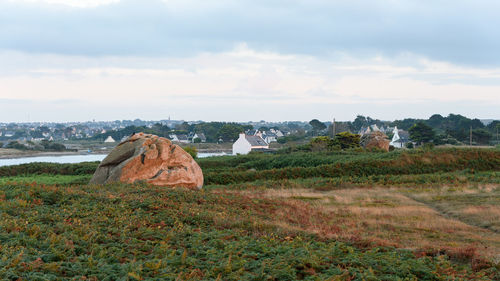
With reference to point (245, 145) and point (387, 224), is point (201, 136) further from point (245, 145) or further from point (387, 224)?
point (387, 224)

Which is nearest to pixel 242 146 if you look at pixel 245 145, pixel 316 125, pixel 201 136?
pixel 245 145

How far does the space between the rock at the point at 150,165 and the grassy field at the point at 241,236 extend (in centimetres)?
386

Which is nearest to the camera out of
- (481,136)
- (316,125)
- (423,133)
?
(423,133)

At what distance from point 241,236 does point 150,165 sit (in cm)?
1252

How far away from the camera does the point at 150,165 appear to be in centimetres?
2200

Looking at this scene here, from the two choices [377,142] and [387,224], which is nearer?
[387,224]

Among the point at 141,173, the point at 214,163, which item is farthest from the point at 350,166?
the point at 141,173

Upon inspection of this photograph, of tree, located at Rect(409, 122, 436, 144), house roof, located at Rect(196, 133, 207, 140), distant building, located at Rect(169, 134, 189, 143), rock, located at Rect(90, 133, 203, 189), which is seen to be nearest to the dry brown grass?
rock, located at Rect(90, 133, 203, 189)

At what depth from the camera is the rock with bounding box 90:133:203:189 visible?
2162 cm

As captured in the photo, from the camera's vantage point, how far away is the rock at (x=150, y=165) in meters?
21.6

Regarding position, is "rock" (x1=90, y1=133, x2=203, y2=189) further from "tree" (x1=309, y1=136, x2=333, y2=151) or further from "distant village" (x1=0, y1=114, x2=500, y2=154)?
"distant village" (x1=0, y1=114, x2=500, y2=154)

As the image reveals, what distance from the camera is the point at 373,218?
16547 mm

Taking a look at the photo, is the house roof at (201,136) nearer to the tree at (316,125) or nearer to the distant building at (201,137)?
the distant building at (201,137)

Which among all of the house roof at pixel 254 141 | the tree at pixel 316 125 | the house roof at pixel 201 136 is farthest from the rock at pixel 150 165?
the tree at pixel 316 125
